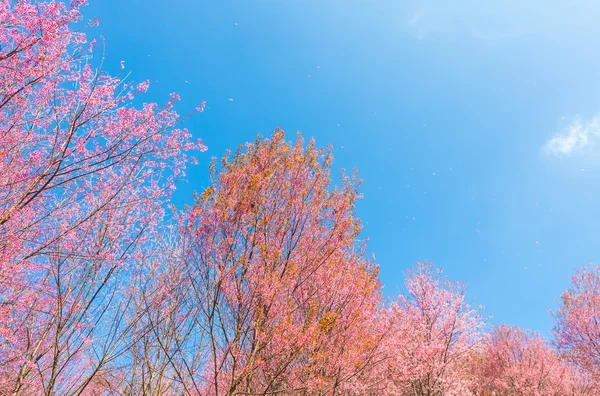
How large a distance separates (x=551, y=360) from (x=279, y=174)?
29.2 meters

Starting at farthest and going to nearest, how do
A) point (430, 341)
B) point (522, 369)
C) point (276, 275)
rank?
point (522, 369) < point (430, 341) < point (276, 275)

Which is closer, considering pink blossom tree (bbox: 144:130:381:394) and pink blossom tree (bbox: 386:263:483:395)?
pink blossom tree (bbox: 144:130:381:394)

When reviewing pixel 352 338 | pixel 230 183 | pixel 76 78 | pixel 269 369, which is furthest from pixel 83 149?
pixel 352 338

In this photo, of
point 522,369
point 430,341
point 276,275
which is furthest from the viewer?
point 522,369

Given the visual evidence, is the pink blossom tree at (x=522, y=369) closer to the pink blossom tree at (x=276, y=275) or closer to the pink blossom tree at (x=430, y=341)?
the pink blossom tree at (x=430, y=341)

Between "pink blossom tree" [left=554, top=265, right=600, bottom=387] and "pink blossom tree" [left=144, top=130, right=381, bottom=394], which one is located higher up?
"pink blossom tree" [left=554, top=265, right=600, bottom=387]

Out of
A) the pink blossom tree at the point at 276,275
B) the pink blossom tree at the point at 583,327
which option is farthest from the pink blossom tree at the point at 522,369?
the pink blossom tree at the point at 276,275

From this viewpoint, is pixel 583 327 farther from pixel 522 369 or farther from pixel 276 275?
pixel 276 275

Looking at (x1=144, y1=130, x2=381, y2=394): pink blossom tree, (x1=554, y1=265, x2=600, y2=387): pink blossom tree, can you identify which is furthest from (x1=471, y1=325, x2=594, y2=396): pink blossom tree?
(x1=144, y1=130, x2=381, y2=394): pink blossom tree

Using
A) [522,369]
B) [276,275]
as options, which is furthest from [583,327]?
[276,275]

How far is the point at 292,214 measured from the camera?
616 cm

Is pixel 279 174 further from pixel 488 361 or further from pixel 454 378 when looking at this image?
pixel 488 361

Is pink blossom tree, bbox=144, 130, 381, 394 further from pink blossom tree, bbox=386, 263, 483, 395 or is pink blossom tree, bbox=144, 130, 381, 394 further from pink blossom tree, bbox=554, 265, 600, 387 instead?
pink blossom tree, bbox=554, 265, 600, 387

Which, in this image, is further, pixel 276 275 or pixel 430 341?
pixel 430 341
